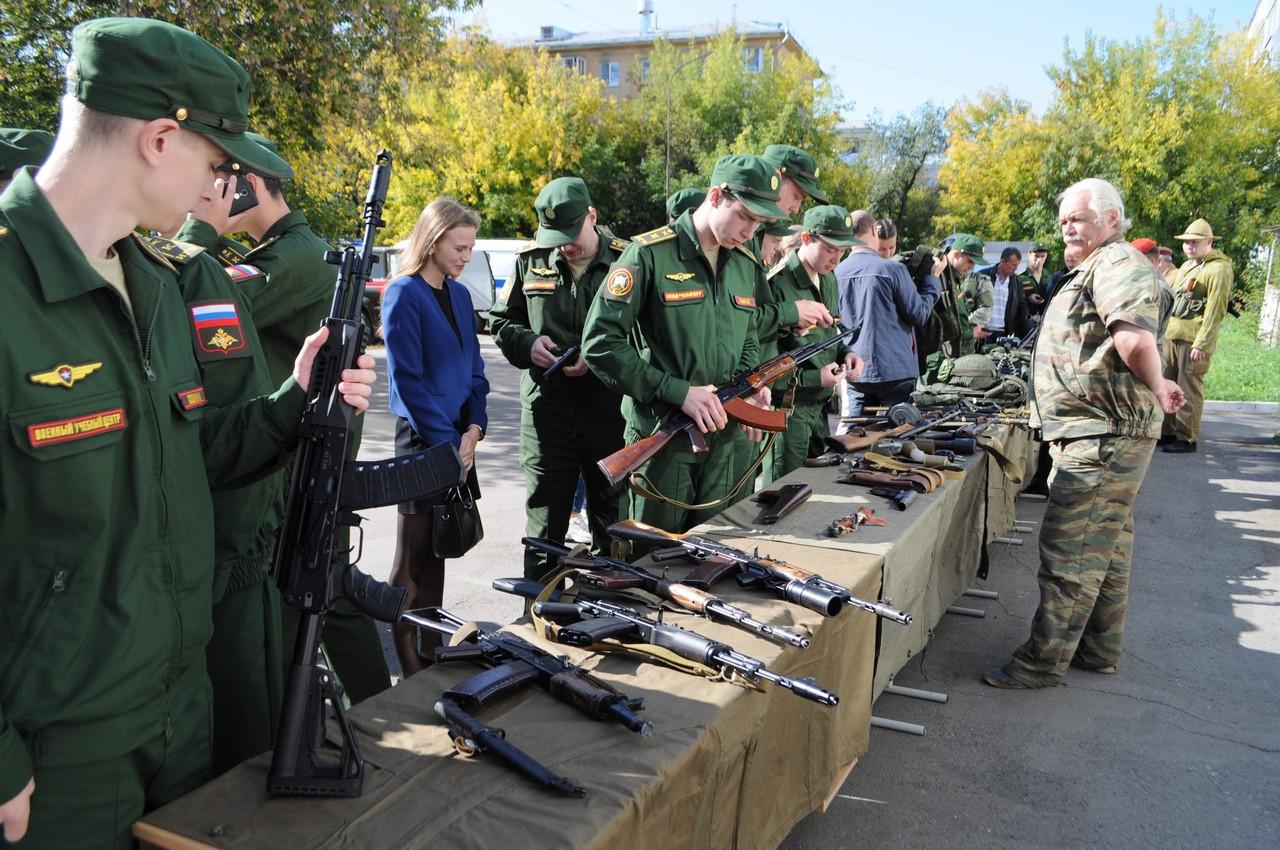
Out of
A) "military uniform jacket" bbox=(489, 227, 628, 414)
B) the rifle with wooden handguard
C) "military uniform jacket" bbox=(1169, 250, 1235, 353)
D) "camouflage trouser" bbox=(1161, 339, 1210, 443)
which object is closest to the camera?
the rifle with wooden handguard

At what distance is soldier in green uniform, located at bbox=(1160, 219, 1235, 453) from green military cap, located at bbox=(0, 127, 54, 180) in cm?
973

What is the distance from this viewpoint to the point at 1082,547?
3932 mm

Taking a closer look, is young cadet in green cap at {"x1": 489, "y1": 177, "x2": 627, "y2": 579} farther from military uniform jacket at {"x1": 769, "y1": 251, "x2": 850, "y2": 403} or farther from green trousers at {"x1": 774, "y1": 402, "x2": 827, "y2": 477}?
green trousers at {"x1": 774, "y1": 402, "x2": 827, "y2": 477}

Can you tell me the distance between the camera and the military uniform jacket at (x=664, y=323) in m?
3.63

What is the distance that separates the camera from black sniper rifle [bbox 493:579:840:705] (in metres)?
2.04

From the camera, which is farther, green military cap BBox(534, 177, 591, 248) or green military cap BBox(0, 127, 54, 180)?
green military cap BBox(534, 177, 591, 248)

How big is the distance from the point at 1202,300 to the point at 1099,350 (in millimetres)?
6776

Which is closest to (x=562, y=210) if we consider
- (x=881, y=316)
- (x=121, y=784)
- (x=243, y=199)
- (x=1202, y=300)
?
(x=243, y=199)

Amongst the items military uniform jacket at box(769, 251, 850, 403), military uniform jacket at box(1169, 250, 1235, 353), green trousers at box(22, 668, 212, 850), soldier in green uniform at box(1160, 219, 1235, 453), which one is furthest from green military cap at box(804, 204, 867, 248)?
soldier in green uniform at box(1160, 219, 1235, 453)

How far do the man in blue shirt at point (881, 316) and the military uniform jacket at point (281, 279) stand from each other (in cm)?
410

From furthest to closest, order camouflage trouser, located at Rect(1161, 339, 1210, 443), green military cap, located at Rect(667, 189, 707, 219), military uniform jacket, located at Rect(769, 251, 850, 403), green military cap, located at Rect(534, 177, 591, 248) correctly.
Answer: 1. camouflage trouser, located at Rect(1161, 339, 1210, 443)
2. green military cap, located at Rect(667, 189, 707, 219)
3. military uniform jacket, located at Rect(769, 251, 850, 403)
4. green military cap, located at Rect(534, 177, 591, 248)

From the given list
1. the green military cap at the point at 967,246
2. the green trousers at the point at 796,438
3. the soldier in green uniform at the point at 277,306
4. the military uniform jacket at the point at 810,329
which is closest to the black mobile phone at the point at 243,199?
the soldier in green uniform at the point at 277,306

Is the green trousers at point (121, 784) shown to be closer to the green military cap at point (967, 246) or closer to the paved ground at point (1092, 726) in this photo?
the paved ground at point (1092, 726)

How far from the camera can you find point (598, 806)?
1.59 m
